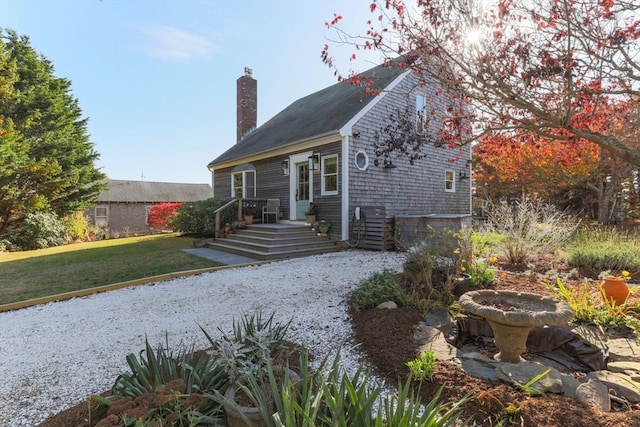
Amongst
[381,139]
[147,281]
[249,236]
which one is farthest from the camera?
[381,139]

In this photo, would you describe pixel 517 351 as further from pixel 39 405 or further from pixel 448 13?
pixel 448 13

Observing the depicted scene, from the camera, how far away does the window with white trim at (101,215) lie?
24438 mm

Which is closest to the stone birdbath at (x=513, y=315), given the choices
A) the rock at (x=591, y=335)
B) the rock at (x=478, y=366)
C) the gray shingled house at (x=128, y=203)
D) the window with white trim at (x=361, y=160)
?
the rock at (x=478, y=366)

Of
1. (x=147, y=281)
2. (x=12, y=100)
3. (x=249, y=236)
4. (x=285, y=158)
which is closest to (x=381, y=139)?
(x=285, y=158)

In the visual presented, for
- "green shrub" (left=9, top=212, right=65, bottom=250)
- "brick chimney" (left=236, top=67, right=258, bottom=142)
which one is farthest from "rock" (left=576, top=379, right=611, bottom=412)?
"brick chimney" (left=236, top=67, right=258, bottom=142)

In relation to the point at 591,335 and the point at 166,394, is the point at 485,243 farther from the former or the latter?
the point at 166,394

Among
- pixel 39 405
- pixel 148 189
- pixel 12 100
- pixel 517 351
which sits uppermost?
pixel 12 100

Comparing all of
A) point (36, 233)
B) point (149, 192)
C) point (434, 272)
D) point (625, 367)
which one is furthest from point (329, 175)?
point (149, 192)

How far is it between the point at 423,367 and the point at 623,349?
2.13 m

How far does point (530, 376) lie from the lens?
94.6 inches

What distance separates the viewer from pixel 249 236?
10.2 meters

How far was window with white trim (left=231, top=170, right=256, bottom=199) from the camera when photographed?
1402 centimetres

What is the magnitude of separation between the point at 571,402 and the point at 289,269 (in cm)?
559

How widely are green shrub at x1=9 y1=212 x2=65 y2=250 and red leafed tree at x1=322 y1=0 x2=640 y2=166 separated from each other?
14243 mm
